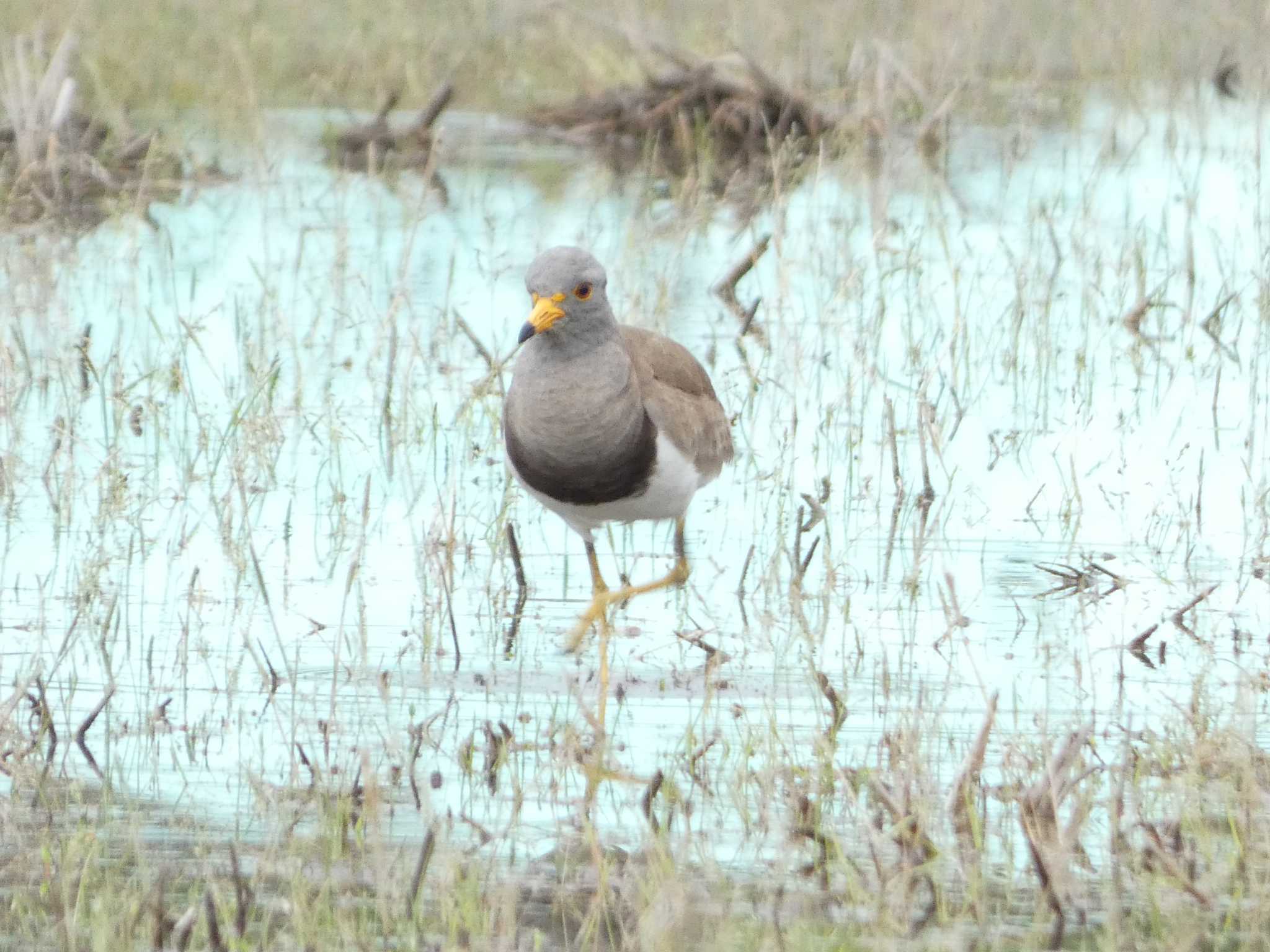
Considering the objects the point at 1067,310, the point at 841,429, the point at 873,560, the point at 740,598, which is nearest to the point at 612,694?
the point at 740,598

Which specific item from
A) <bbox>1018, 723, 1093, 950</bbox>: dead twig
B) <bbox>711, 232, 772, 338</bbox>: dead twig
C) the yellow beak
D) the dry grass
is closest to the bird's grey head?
the yellow beak

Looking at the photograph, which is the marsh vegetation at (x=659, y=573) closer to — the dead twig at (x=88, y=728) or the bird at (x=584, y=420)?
the dead twig at (x=88, y=728)

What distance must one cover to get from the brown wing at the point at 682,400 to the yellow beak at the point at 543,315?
0.42 m

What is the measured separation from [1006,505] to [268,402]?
2.47 metres

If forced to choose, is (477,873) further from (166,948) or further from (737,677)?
(737,677)

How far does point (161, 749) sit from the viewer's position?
201 inches

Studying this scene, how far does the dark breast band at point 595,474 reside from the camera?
5.95 metres

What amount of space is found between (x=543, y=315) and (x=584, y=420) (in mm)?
302

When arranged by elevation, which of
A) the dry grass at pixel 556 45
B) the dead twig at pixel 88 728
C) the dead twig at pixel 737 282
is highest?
the dry grass at pixel 556 45

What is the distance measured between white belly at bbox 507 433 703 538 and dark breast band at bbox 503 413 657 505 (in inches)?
1.0

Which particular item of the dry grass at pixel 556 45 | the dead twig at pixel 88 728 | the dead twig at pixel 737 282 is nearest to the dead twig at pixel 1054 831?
the dead twig at pixel 88 728

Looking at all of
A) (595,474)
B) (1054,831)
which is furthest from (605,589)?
(1054,831)

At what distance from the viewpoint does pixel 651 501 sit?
6.13m

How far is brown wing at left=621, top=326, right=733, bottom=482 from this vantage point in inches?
245
